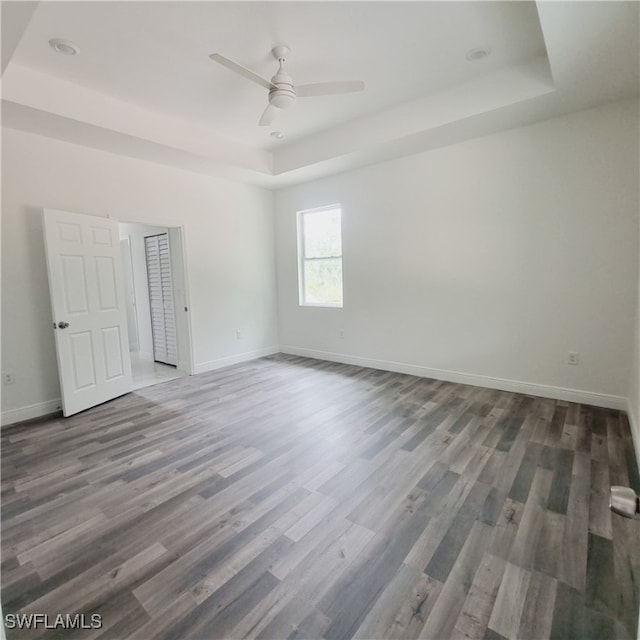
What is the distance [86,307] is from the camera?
3.68m

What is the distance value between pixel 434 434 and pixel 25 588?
2693mm

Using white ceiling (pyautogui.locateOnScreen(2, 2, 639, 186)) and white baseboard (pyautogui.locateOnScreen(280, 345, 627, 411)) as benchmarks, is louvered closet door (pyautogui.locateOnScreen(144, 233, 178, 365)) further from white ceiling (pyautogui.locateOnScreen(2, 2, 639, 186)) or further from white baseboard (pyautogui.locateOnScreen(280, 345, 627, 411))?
white baseboard (pyautogui.locateOnScreen(280, 345, 627, 411))

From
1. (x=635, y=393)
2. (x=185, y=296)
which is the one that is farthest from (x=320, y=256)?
(x=635, y=393)

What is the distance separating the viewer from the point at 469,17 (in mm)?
2406

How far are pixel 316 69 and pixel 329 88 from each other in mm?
502

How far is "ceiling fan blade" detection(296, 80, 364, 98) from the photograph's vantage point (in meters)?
2.61

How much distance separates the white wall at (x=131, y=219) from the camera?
334 cm

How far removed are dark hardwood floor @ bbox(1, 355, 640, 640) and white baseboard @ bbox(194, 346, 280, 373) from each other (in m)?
1.68

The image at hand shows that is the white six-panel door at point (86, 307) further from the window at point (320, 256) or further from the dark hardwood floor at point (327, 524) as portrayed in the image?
the window at point (320, 256)

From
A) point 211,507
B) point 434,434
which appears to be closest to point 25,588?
point 211,507

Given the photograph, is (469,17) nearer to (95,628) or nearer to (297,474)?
(297,474)

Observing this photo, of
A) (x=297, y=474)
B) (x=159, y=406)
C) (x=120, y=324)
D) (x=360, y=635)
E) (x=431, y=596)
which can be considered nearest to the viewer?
(x=360, y=635)

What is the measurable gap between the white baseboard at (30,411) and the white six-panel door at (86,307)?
0.30m

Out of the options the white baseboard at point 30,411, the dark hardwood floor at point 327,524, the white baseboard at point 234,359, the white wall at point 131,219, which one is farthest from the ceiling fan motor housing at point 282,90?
the white baseboard at point 30,411
